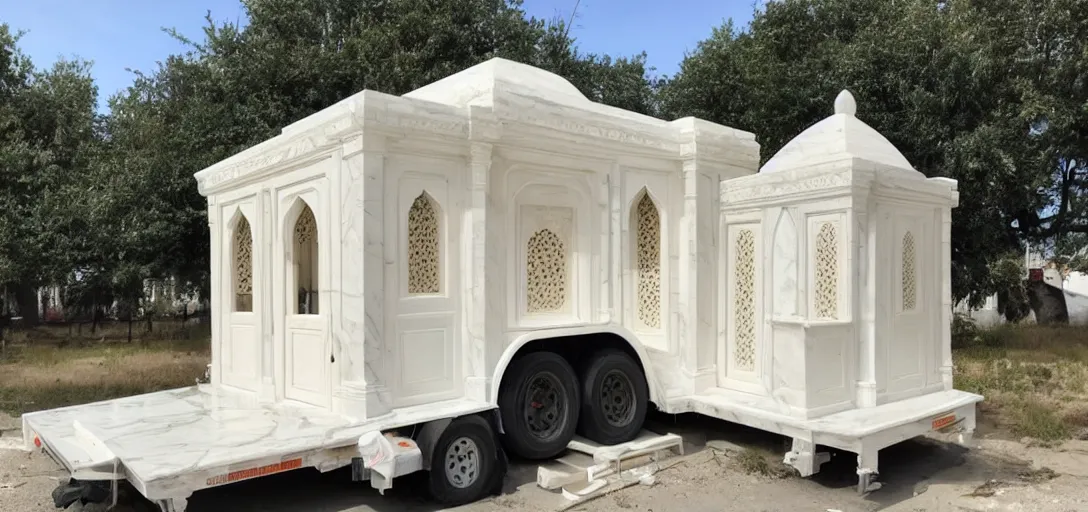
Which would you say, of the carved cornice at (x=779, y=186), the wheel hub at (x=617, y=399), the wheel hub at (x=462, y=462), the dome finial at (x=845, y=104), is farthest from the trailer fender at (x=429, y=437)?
the dome finial at (x=845, y=104)

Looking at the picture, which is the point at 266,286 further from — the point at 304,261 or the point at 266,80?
the point at 266,80

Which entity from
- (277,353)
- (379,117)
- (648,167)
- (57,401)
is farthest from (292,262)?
(57,401)

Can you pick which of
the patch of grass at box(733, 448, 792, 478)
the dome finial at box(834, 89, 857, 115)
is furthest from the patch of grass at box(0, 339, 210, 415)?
the dome finial at box(834, 89, 857, 115)

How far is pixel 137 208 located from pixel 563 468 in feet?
38.8

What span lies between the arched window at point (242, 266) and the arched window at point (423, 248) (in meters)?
2.52

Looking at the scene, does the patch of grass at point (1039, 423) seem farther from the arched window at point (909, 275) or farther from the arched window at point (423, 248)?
the arched window at point (423, 248)

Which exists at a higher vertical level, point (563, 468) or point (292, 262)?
point (292, 262)

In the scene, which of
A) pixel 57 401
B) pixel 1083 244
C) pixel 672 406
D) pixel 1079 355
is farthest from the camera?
pixel 1083 244

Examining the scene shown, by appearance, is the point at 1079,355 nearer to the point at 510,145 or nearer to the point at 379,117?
the point at 510,145

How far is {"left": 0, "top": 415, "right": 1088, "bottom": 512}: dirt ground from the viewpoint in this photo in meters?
5.68

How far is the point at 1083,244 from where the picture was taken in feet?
70.4

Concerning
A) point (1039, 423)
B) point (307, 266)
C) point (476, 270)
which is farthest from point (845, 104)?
point (307, 266)

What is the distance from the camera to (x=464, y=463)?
572 centimetres

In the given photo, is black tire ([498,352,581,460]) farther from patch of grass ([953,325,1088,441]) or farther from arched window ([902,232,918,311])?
patch of grass ([953,325,1088,441])
